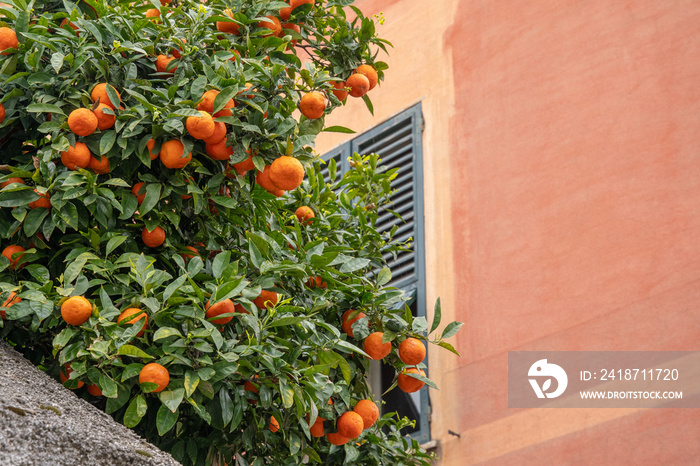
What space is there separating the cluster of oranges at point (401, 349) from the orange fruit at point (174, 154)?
Answer: 40.2 inches

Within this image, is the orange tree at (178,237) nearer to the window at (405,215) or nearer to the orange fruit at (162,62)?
the orange fruit at (162,62)

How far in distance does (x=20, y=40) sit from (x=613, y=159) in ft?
13.8

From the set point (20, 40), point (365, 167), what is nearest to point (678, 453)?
point (365, 167)

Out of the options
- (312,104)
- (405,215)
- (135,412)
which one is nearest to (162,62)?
(312,104)

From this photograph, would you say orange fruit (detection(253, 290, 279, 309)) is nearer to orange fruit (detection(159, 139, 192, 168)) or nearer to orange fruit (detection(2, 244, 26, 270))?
orange fruit (detection(159, 139, 192, 168))

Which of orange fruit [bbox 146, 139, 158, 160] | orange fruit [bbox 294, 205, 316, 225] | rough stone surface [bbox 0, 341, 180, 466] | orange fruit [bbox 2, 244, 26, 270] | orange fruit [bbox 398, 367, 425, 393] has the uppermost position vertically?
orange fruit [bbox 294, 205, 316, 225]

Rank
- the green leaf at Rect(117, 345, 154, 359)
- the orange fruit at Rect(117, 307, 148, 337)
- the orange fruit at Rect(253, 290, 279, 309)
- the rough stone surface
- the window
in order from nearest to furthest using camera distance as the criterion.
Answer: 1. the rough stone surface
2. the green leaf at Rect(117, 345, 154, 359)
3. the orange fruit at Rect(117, 307, 148, 337)
4. the orange fruit at Rect(253, 290, 279, 309)
5. the window

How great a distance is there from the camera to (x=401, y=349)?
140 inches

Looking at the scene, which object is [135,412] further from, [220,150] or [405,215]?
[405,215]

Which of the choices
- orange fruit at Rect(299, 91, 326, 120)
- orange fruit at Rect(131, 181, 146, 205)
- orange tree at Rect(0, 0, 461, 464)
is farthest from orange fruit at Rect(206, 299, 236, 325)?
orange fruit at Rect(299, 91, 326, 120)

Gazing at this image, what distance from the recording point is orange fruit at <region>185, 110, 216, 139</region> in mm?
2961

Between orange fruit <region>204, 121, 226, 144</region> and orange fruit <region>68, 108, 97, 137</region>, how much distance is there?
392mm

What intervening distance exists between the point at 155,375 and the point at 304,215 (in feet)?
5.26

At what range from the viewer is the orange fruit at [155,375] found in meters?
2.69
